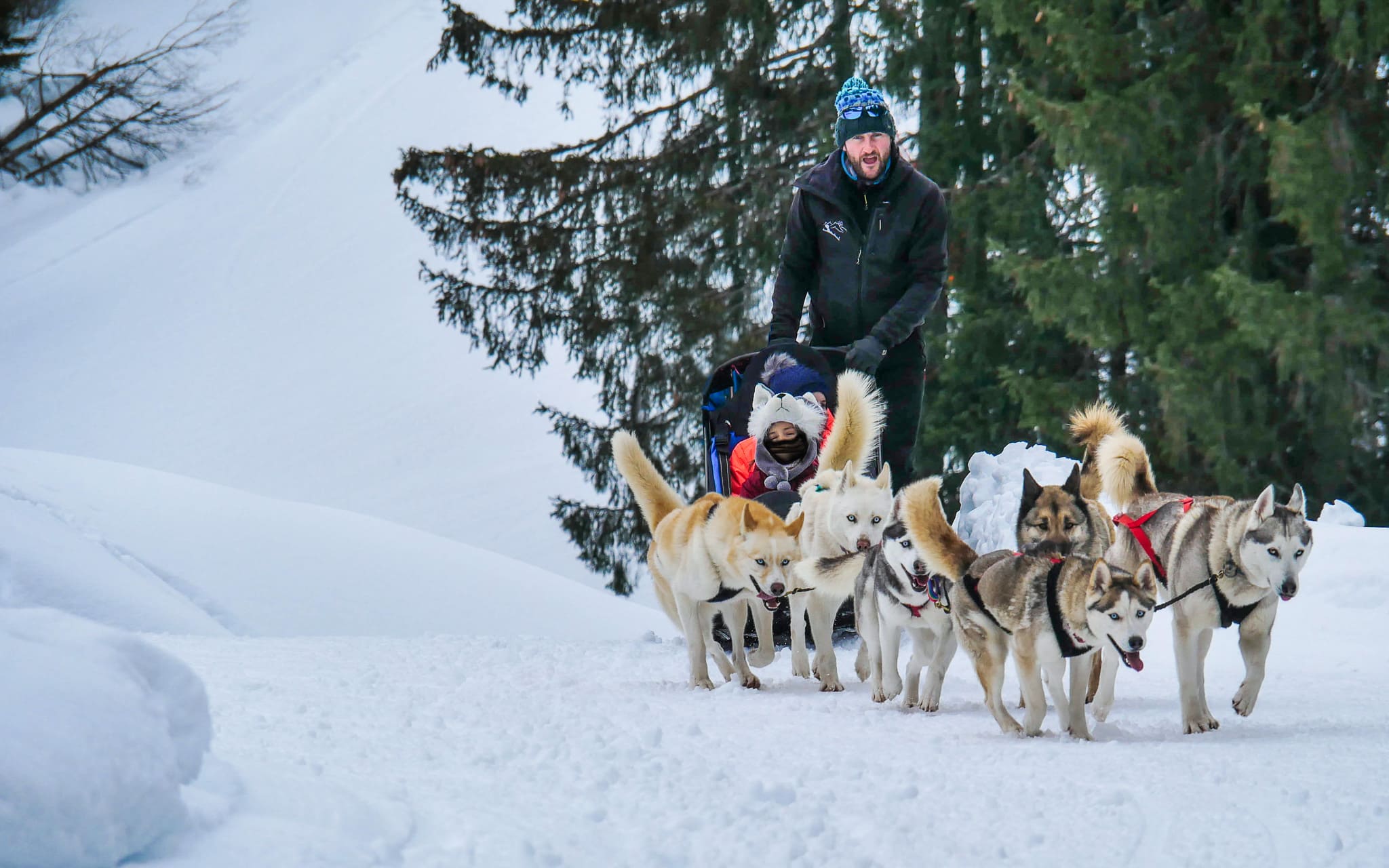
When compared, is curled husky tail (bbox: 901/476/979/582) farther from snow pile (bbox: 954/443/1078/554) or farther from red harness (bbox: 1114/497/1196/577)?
snow pile (bbox: 954/443/1078/554)

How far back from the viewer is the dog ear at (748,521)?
5273 millimetres

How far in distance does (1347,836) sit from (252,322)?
101ft

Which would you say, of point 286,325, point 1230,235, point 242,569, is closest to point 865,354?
point 242,569

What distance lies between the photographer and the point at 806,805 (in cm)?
341

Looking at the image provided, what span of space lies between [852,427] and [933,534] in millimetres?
1257

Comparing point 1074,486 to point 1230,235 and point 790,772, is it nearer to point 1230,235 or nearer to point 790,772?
point 790,772

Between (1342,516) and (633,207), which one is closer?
(1342,516)

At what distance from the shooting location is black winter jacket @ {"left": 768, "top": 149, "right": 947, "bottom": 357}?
6535 millimetres

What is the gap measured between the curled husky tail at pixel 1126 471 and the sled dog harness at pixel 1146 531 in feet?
0.90

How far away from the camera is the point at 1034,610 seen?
4.32 m

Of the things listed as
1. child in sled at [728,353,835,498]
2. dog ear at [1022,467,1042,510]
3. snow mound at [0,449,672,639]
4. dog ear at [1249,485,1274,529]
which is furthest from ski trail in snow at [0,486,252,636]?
dog ear at [1249,485,1274,529]

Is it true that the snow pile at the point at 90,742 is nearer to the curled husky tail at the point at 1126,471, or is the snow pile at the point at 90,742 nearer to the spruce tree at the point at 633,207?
the curled husky tail at the point at 1126,471

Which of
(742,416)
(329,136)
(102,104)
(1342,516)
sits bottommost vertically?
(1342,516)

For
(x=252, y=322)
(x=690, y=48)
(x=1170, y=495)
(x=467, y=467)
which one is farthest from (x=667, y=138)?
(x=252, y=322)
